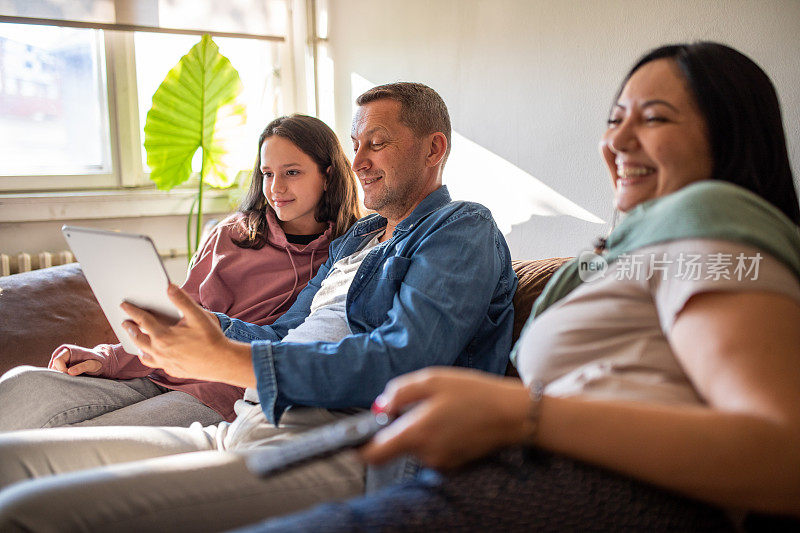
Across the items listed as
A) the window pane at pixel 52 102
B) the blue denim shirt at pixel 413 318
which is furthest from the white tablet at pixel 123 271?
the window pane at pixel 52 102

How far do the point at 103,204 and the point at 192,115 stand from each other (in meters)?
0.60

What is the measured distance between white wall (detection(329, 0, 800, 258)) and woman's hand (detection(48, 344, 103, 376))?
125 cm

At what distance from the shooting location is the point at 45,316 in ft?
6.17

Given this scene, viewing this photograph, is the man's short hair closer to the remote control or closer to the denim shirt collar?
the denim shirt collar

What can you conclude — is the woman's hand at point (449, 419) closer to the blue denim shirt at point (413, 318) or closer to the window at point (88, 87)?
the blue denim shirt at point (413, 318)

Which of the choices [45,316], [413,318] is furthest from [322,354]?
[45,316]

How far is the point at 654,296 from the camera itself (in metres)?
0.81

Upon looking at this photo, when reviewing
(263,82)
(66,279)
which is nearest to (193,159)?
(263,82)

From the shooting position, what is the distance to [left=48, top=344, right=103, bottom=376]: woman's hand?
1.61m

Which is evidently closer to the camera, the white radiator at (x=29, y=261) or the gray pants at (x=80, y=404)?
the gray pants at (x=80, y=404)

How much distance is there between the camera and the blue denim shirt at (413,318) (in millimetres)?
1157

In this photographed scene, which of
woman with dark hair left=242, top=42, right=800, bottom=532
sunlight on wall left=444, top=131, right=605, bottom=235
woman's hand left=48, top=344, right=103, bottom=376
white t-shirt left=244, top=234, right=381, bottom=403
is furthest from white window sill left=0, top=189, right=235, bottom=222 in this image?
woman with dark hair left=242, top=42, right=800, bottom=532

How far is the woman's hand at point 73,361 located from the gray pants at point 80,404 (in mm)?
18

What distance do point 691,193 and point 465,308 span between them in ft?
1.67
